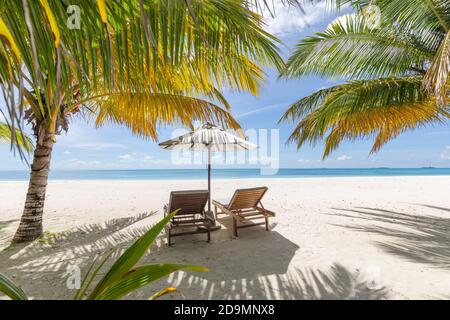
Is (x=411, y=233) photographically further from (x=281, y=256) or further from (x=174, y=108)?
(x=174, y=108)

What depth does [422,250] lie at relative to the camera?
3090 mm

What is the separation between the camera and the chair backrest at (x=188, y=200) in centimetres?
363

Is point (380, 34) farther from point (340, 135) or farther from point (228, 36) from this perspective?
point (228, 36)

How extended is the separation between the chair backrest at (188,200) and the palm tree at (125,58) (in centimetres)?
126

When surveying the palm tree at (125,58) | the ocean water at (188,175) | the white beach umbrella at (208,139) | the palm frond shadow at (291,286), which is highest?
the palm tree at (125,58)

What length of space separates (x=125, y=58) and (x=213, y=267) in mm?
2579

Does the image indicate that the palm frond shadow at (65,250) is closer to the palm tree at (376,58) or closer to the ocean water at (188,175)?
the palm tree at (376,58)

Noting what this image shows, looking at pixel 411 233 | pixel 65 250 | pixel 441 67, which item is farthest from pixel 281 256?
pixel 65 250

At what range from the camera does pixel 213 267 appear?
2.74 m

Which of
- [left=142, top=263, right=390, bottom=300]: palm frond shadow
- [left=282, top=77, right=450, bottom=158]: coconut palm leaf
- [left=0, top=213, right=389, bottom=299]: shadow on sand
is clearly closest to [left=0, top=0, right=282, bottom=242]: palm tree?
[left=0, top=213, right=389, bottom=299]: shadow on sand

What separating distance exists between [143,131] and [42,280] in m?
3.40

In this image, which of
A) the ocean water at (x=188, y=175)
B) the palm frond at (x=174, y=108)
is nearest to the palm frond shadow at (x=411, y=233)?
the palm frond at (x=174, y=108)

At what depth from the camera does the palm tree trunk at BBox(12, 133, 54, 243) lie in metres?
3.51
